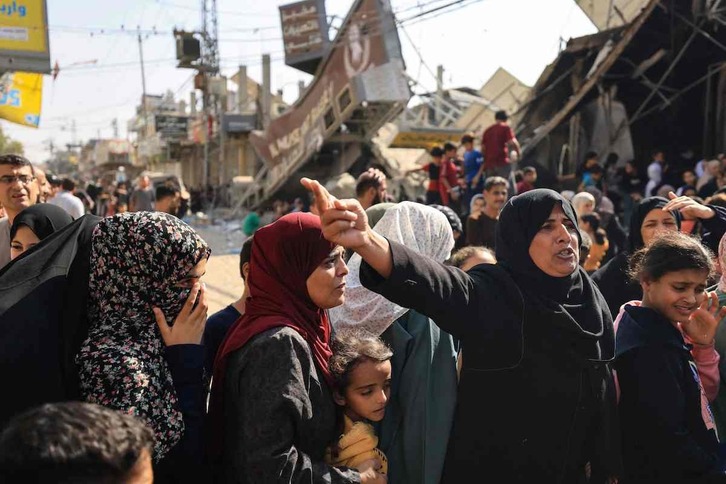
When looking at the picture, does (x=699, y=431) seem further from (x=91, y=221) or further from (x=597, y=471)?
(x=91, y=221)

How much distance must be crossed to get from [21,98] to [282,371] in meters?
10.6

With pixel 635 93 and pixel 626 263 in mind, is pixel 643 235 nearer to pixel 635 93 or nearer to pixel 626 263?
pixel 626 263

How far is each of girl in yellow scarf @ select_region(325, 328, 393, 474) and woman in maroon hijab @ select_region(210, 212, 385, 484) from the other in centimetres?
5

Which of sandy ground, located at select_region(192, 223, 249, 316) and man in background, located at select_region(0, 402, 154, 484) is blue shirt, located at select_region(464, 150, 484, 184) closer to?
sandy ground, located at select_region(192, 223, 249, 316)

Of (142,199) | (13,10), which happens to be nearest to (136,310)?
(142,199)

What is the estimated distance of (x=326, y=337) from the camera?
218 centimetres

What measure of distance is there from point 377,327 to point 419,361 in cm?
20

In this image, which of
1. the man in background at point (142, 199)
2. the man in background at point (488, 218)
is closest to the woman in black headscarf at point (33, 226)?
the man in background at point (488, 218)

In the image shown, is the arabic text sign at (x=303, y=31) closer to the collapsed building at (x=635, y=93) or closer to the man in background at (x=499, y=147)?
the collapsed building at (x=635, y=93)

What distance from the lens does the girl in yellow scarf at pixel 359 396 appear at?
2.11m

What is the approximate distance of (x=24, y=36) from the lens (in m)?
9.36

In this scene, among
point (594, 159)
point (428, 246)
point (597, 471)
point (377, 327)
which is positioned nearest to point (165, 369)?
point (377, 327)

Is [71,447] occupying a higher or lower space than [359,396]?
higher

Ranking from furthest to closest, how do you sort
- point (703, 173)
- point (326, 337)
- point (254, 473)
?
point (703, 173), point (326, 337), point (254, 473)
